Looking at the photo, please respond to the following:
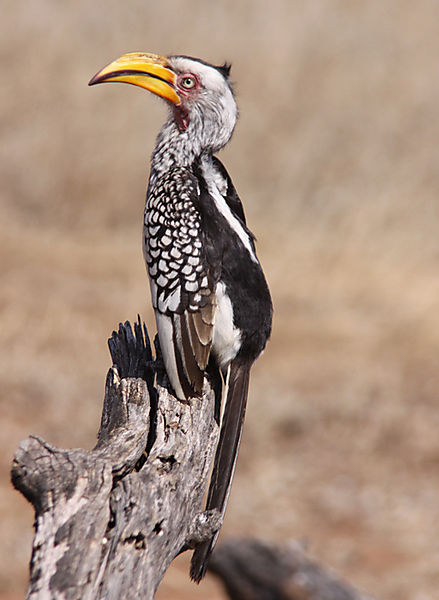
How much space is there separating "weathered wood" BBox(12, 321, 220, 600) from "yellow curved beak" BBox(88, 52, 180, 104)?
1.37 m

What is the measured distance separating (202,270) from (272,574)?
2069 mm

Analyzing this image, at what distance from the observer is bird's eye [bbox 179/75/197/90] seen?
3.80 metres

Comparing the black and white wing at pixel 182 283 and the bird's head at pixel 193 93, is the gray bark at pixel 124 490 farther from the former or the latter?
the bird's head at pixel 193 93

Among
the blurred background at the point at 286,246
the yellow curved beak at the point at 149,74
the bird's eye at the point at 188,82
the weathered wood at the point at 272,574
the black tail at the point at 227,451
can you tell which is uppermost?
the blurred background at the point at 286,246

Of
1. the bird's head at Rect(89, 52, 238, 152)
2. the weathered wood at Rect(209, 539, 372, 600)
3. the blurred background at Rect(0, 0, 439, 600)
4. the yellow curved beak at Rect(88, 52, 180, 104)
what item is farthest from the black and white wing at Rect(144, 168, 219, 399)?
the blurred background at Rect(0, 0, 439, 600)

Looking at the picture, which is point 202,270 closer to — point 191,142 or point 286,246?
point 191,142

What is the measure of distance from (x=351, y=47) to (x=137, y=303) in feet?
29.4

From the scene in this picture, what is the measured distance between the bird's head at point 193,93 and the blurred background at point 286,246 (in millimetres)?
3660

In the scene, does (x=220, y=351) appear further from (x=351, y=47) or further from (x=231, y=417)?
(x=351, y=47)

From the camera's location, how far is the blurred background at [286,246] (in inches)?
300

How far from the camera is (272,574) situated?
4586mm

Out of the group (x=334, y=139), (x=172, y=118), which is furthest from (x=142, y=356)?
(x=334, y=139)

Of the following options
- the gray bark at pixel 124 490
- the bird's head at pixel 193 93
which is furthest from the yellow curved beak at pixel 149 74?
the gray bark at pixel 124 490

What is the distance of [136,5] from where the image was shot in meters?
17.0
